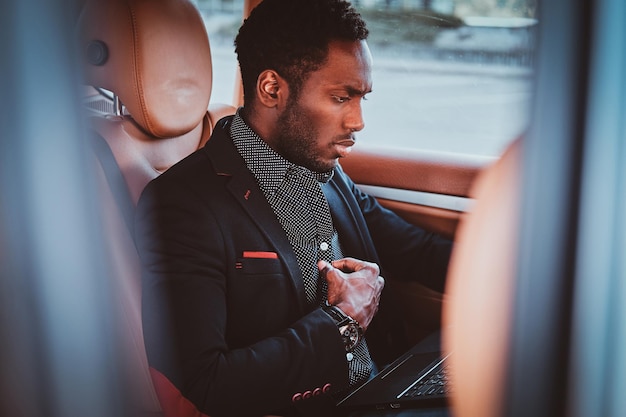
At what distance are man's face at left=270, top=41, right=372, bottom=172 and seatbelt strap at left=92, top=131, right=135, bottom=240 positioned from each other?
0.31 m

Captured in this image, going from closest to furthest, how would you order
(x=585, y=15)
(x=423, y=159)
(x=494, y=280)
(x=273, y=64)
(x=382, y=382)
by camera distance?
1. (x=585, y=15)
2. (x=494, y=280)
3. (x=382, y=382)
4. (x=273, y=64)
5. (x=423, y=159)

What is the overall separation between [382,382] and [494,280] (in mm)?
654

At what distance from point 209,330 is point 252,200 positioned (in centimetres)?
29

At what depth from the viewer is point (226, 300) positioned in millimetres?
1349

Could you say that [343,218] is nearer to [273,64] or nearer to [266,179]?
[266,179]

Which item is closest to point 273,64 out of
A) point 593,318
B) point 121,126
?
point 121,126

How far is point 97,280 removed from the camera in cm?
72

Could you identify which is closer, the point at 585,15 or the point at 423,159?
the point at 585,15

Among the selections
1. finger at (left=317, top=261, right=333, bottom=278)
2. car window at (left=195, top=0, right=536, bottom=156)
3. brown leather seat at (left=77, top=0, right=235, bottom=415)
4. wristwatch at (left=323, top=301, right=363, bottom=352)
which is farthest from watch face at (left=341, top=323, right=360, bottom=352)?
car window at (left=195, top=0, right=536, bottom=156)

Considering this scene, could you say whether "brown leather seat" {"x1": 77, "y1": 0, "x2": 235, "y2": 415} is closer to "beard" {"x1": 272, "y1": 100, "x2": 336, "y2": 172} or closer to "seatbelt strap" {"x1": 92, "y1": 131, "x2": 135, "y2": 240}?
"seatbelt strap" {"x1": 92, "y1": 131, "x2": 135, "y2": 240}

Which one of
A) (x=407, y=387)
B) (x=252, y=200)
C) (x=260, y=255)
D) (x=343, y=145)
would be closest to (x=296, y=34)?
(x=343, y=145)

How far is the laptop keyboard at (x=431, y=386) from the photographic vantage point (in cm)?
131

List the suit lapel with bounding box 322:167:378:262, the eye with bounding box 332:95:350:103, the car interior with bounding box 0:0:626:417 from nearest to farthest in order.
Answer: the car interior with bounding box 0:0:626:417, the eye with bounding box 332:95:350:103, the suit lapel with bounding box 322:167:378:262

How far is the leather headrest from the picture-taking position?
143 centimetres
